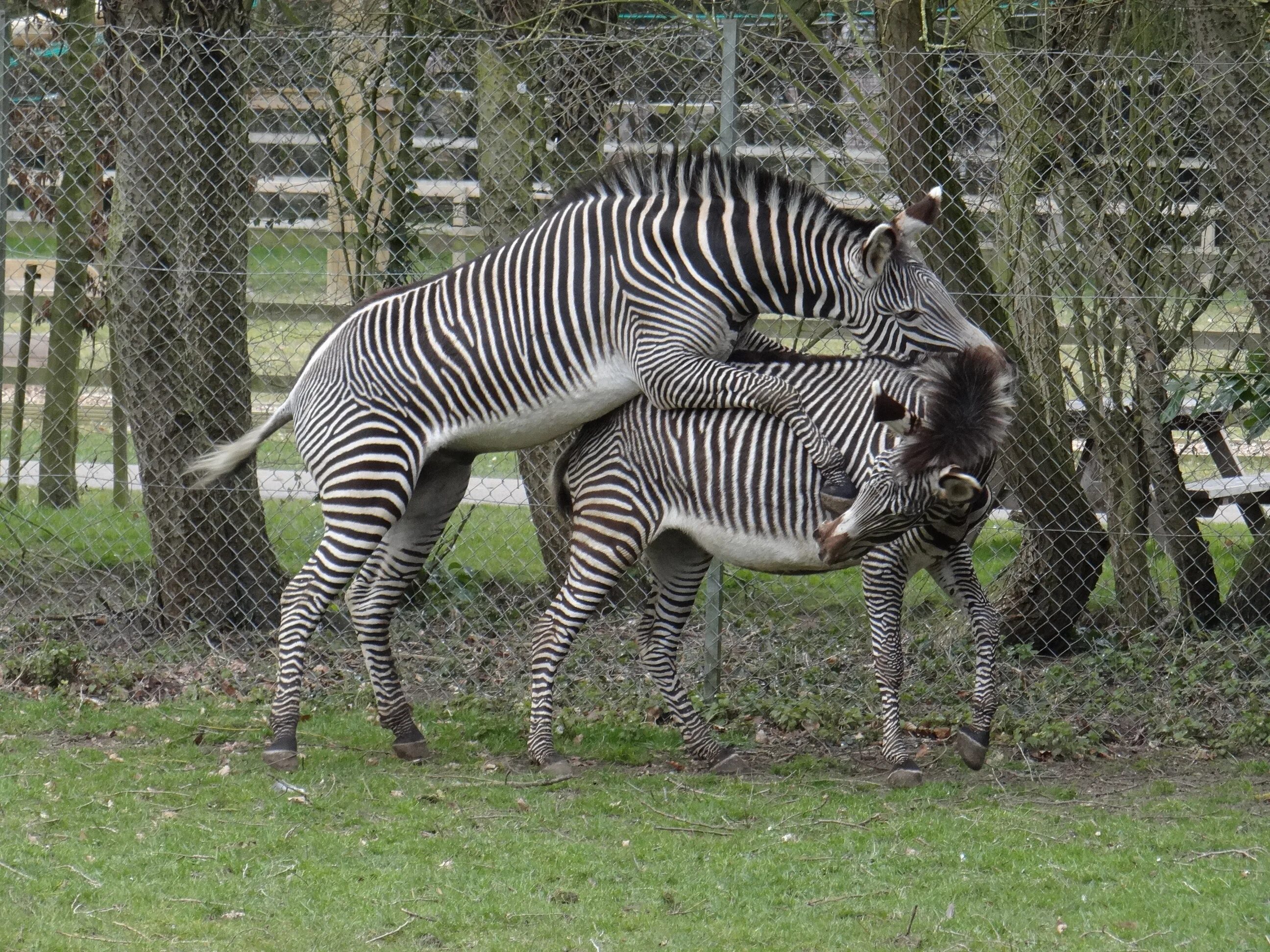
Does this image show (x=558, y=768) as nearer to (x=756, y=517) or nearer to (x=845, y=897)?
(x=756, y=517)

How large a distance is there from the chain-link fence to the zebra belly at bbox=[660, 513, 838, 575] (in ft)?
2.97

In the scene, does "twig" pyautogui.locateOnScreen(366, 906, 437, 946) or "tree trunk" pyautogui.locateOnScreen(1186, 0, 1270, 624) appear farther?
"tree trunk" pyautogui.locateOnScreen(1186, 0, 1270, 624)

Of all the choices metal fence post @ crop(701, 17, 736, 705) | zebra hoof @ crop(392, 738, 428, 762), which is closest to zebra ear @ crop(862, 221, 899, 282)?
metal fence post @ crop(701, 17, 736, 705)

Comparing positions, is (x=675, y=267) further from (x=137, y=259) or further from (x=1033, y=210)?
(x=137, y=259)

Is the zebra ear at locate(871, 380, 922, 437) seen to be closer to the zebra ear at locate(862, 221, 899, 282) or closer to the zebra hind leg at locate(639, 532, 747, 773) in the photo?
the zebra ear at locate(862, 221, 899, 282)

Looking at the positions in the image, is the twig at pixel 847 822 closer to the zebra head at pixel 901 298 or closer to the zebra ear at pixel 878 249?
the zebra head at pixel 901 298

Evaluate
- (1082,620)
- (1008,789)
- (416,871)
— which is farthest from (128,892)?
(1082,620)

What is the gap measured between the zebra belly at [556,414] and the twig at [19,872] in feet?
7.24

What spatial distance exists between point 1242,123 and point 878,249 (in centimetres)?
216

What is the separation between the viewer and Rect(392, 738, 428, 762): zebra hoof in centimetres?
570

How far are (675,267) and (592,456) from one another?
867mm

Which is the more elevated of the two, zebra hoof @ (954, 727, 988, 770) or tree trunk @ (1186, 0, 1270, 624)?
tree trunk @ (1186, 0, 1270, 624)

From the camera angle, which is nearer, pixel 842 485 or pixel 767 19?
pixel 842 485

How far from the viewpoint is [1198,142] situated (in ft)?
22.9
